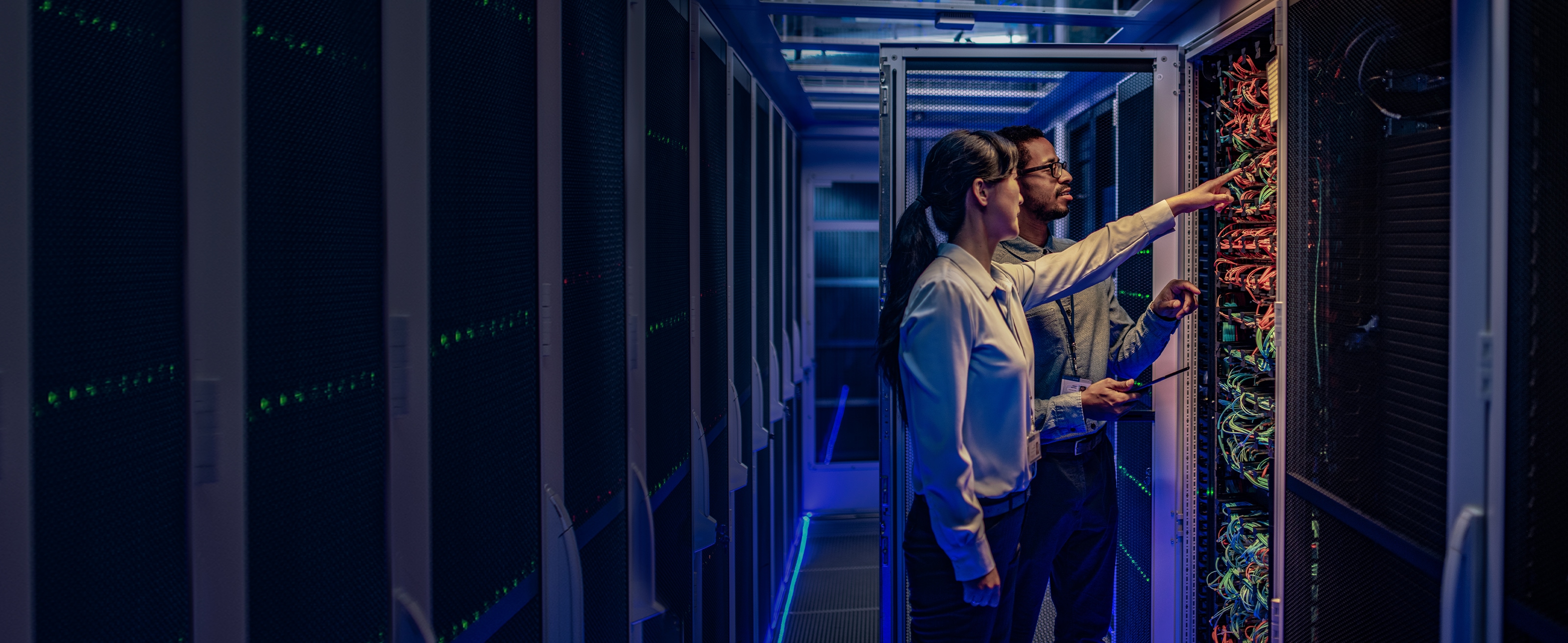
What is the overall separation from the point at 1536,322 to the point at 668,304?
1513 millimetres

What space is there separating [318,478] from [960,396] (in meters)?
1.07

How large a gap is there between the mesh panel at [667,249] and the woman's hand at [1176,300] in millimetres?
1163

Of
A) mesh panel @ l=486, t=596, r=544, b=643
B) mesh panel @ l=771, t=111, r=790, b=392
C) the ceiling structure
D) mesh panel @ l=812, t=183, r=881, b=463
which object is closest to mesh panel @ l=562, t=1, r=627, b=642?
mesh panel @ l=486, t=596, r=544, b=643

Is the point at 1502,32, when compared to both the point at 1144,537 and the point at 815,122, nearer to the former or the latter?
the point at 1144,537

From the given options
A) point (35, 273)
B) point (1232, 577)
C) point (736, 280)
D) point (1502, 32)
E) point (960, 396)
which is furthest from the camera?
point (736, 280)

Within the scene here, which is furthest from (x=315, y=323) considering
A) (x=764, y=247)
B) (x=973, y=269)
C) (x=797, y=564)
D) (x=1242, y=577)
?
(x=797, y=564)

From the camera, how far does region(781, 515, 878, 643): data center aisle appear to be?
360cm

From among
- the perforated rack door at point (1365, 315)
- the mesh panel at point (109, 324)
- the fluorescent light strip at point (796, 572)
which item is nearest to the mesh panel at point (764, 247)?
the fluorescent light strip at point (796, 572)

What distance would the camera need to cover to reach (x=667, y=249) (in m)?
1.86

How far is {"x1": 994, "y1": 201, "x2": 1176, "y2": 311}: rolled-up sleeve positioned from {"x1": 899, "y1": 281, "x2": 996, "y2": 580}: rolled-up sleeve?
317 mm

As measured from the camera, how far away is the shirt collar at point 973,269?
1582 millimetres

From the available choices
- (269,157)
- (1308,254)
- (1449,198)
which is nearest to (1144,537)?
(1308,254)

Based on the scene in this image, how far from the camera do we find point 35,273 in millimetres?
511

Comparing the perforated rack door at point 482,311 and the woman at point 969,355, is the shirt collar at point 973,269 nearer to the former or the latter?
the woman at point 969,355
